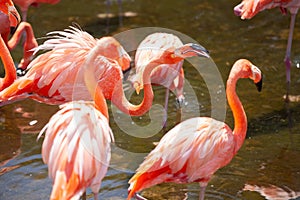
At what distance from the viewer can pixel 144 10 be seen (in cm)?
821

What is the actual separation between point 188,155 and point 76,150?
26.9 inches

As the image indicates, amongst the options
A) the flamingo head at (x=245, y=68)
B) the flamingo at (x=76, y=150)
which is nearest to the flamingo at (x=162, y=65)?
the flamingo head at (x=245, y=68)

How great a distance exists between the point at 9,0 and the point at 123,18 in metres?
3.11

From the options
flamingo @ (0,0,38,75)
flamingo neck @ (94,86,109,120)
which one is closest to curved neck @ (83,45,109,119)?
flamingo neck @ (94,86,109,120)

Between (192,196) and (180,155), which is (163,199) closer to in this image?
(192,196)

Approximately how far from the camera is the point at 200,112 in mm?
5684

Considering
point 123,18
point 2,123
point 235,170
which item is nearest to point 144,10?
point 123,18

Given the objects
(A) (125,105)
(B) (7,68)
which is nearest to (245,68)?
(A) (125,105)

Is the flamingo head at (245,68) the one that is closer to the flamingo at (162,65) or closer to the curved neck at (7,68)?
the flamingo at (162,65)

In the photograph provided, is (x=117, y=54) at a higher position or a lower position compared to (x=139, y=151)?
higher

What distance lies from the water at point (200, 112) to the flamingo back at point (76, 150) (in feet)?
2.52

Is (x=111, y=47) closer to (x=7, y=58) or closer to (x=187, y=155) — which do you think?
(x=187, y=155)

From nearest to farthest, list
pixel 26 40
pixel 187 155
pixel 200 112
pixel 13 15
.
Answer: pixel 187 155
pixel 13 15
pixel 200 112
pixel 26 40

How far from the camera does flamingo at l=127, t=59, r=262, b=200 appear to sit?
153 inches
